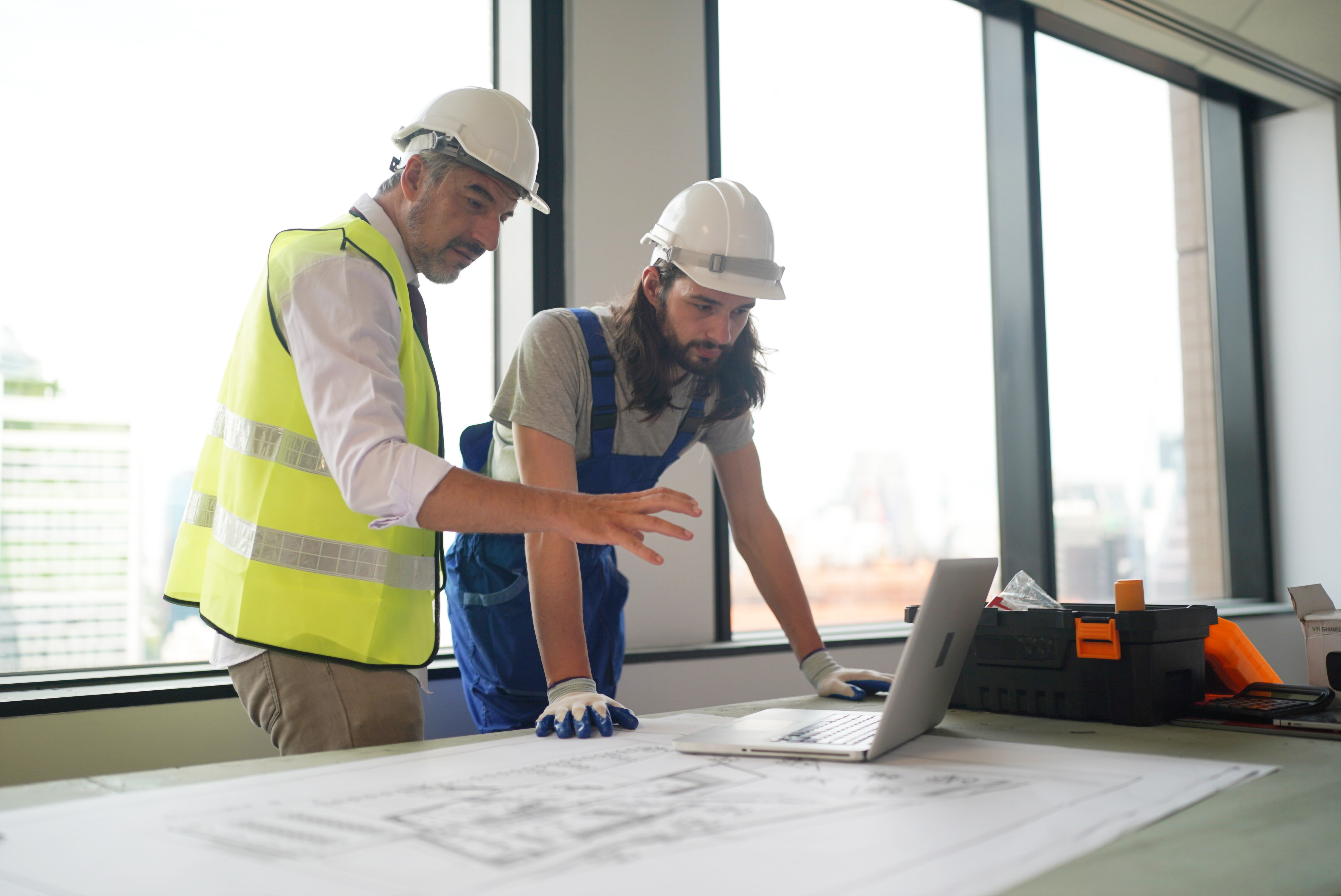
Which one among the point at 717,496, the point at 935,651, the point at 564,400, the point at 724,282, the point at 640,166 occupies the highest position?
the point at 640,166

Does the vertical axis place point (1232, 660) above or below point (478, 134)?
below

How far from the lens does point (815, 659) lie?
1.76 meters

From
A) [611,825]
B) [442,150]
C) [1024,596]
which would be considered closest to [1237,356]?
[1024,596]

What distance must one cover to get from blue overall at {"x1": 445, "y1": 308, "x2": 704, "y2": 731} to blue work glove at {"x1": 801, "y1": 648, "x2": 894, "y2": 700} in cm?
38

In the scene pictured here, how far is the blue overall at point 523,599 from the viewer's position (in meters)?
1.69

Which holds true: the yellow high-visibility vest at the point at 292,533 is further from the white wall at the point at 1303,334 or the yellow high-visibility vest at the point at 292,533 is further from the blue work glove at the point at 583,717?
the white wall at the point at 1303,334

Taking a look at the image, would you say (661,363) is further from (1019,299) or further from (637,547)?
(1019,299)

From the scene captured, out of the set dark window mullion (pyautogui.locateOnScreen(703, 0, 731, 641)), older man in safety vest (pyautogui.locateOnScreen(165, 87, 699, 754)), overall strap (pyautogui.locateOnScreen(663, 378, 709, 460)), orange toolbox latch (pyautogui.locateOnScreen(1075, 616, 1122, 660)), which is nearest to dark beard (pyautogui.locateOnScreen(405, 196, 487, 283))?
older man in safety vest (pyautogui.locateOnScreen(165, 87, 699, 754))

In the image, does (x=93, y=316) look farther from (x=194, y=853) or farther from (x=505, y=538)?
(x=194, y=853)

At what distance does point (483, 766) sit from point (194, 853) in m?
0.33

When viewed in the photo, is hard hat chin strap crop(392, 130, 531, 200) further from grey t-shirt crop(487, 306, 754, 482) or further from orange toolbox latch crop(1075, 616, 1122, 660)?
orange toolbox latch crop(1075, 616, 1122, 660)

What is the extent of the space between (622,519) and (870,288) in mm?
2553

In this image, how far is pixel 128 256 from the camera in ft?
6.59

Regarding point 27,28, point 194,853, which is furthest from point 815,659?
point 27,28
